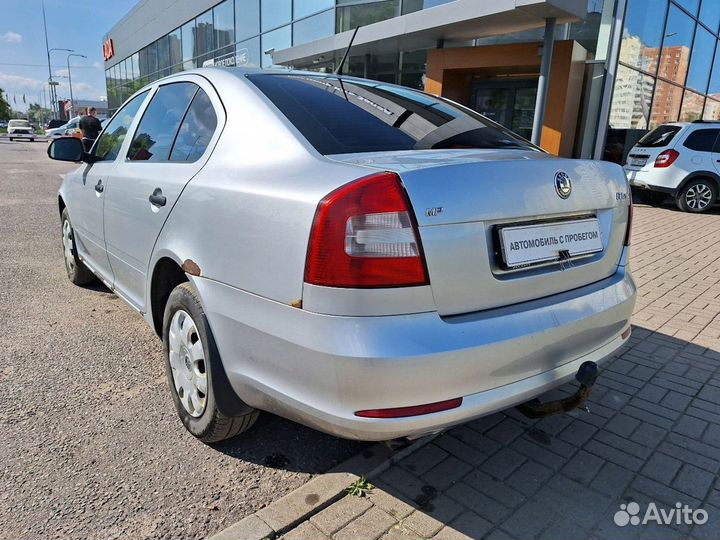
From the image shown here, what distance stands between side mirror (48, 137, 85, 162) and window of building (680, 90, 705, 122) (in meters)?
17.2

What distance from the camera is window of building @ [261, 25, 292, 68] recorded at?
671 inches

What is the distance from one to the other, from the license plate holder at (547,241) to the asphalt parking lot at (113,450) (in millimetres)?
1231

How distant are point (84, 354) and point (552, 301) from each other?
2884 mm

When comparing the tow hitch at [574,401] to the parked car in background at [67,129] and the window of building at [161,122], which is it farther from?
the parked car in background at [67,129]

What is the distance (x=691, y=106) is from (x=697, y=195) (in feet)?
26.1

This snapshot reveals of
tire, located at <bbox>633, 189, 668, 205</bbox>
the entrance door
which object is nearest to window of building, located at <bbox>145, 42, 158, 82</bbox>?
the entrance door

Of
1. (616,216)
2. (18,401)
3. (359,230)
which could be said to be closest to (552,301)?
(616,216)

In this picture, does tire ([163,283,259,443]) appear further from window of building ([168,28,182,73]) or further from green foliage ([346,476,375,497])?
window of building ([168,28,182,73])

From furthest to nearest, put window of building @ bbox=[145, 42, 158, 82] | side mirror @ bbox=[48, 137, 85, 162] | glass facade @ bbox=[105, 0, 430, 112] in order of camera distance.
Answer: window of building @ bbox=[145, 42, 158, 82] < glass facade @ bbox=[105, 0, 430, 112] < side mirror @ bbox=[48, 137, 85, 162]

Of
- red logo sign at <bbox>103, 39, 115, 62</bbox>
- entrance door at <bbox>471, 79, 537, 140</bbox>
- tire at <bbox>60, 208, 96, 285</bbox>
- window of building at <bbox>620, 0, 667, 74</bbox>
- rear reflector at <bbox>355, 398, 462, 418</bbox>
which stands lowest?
tire at <bbox>60, 208, 96, 285</bbox>

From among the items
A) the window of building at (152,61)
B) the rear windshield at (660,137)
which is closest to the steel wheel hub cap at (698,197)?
the rear windshield at (660,137)

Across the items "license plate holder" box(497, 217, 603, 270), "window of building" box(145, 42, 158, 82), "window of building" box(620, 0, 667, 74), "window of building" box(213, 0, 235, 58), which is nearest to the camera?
"license plate holder" box(497, 217, 603, 270)

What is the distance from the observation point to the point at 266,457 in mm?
2393

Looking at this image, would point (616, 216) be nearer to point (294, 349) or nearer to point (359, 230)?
point (359, 230)
